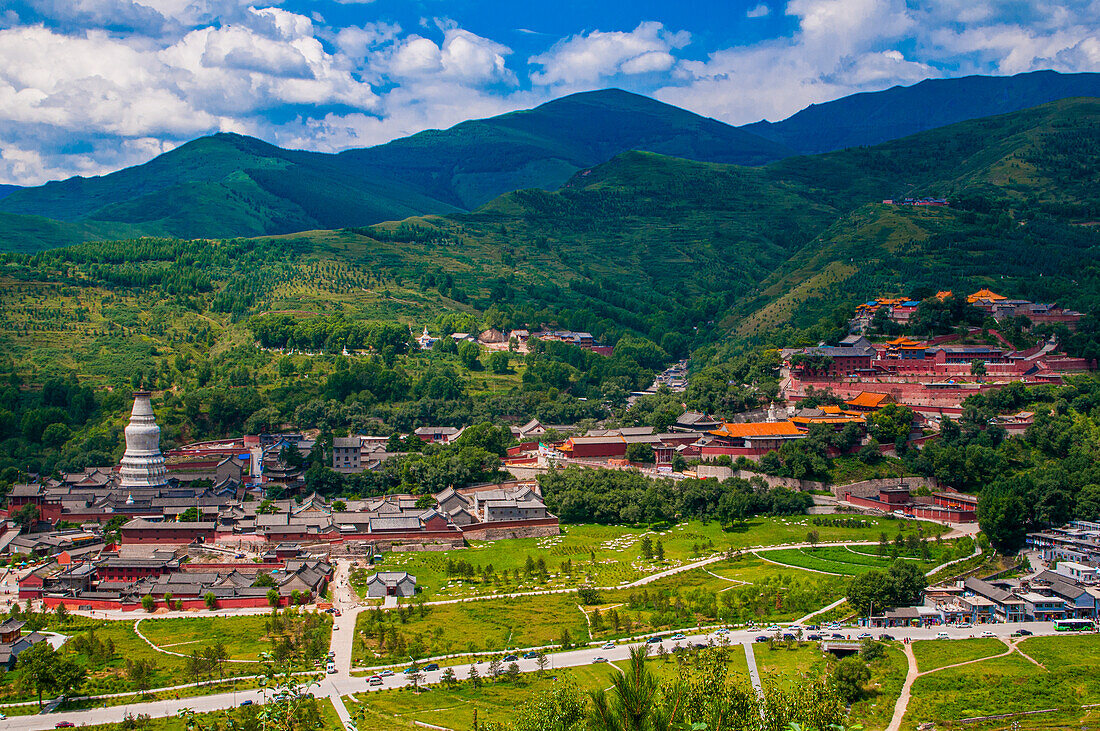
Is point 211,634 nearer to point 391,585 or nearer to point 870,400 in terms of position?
point 391,585

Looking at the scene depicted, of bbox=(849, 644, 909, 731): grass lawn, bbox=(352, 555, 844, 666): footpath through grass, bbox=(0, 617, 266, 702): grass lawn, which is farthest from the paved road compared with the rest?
bbox=(849, 644, 909, 731): grass lawn

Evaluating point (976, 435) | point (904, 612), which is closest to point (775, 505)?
point (976, 435)

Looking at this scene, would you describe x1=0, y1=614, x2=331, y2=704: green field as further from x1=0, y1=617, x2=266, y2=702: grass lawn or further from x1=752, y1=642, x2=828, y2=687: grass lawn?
x1=752, y1=642, x2=828, y2=687: grass lawn

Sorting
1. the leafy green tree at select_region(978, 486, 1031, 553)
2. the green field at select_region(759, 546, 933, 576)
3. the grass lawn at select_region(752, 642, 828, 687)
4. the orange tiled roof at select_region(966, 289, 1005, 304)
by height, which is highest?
the orange tiled roof at select_region(966, 289, 1005, 304)

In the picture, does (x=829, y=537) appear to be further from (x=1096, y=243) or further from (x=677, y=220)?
(x=677, y=220)

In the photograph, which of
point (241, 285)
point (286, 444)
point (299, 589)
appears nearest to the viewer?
point (299, 589)

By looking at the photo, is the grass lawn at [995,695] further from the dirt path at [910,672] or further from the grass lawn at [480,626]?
the grass lawn at [480,626]

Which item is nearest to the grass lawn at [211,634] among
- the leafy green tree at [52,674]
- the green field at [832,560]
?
the leafy green tree at [52,674]
